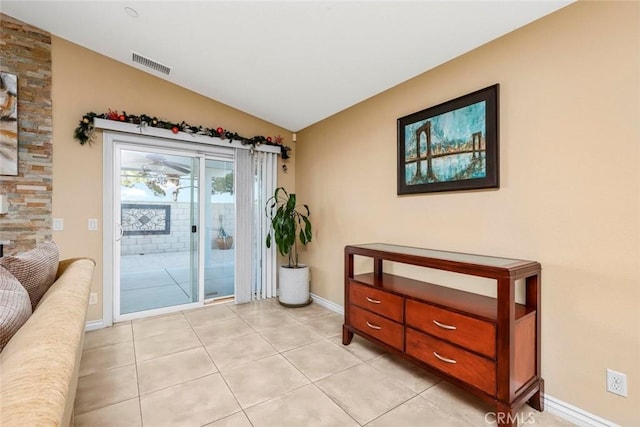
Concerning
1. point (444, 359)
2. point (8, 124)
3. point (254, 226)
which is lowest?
point (444, 359)

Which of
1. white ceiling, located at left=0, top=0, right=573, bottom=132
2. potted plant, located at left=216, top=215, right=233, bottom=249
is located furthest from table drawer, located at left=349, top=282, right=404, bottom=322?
potted plant, located at left=216, top=215, right=233, bottom=249

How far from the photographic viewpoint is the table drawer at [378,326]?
2270 millimetres

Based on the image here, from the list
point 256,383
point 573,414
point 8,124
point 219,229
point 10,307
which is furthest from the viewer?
point 219,229

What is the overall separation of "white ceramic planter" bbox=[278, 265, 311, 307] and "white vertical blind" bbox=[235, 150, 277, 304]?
1.57 ft

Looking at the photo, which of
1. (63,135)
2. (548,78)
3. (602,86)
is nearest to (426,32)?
(548,78)

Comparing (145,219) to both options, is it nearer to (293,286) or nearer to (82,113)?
(82,113)

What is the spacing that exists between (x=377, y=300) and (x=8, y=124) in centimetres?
375

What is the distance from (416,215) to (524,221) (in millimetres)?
881

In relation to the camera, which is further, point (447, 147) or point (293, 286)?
point (293, 286)

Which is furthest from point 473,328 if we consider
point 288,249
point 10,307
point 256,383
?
point 288,249

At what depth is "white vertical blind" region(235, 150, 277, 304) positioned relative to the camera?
13.2 ft

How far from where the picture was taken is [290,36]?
241cm

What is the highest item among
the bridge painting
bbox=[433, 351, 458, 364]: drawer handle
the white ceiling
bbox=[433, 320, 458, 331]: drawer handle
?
the white ceiling

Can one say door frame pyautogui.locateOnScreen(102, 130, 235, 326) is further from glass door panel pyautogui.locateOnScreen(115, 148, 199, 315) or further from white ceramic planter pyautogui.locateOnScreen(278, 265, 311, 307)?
white ceramic planter pyautogui.locateOnScreen(278, 265, 311, 307)
